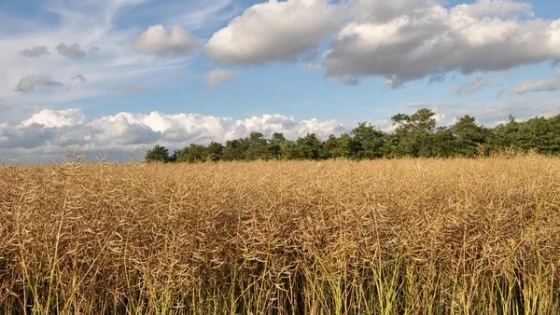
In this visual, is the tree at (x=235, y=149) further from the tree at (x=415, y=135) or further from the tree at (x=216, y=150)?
the tree at (x=415, y=135)

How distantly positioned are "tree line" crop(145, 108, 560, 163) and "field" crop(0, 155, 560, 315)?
70.1 ft

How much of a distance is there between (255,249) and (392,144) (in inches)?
972

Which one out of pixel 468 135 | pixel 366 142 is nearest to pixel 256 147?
pixel 366 142

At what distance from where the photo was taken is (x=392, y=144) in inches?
1104

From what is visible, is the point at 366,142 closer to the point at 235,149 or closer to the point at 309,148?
the point at 309,148

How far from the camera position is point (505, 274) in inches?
183

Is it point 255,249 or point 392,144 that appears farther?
point 392,144

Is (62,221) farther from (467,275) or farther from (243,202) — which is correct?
(467,275)

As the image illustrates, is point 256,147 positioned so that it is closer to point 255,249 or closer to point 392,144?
point 392,144

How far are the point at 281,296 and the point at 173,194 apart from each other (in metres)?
1.32

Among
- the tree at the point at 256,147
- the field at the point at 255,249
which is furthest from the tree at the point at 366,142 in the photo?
the field at the point at 255,249

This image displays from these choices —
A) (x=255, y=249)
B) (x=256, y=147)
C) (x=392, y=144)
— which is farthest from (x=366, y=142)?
(x=255, y=249)

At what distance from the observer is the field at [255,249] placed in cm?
403

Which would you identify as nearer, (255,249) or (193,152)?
(255,249)
